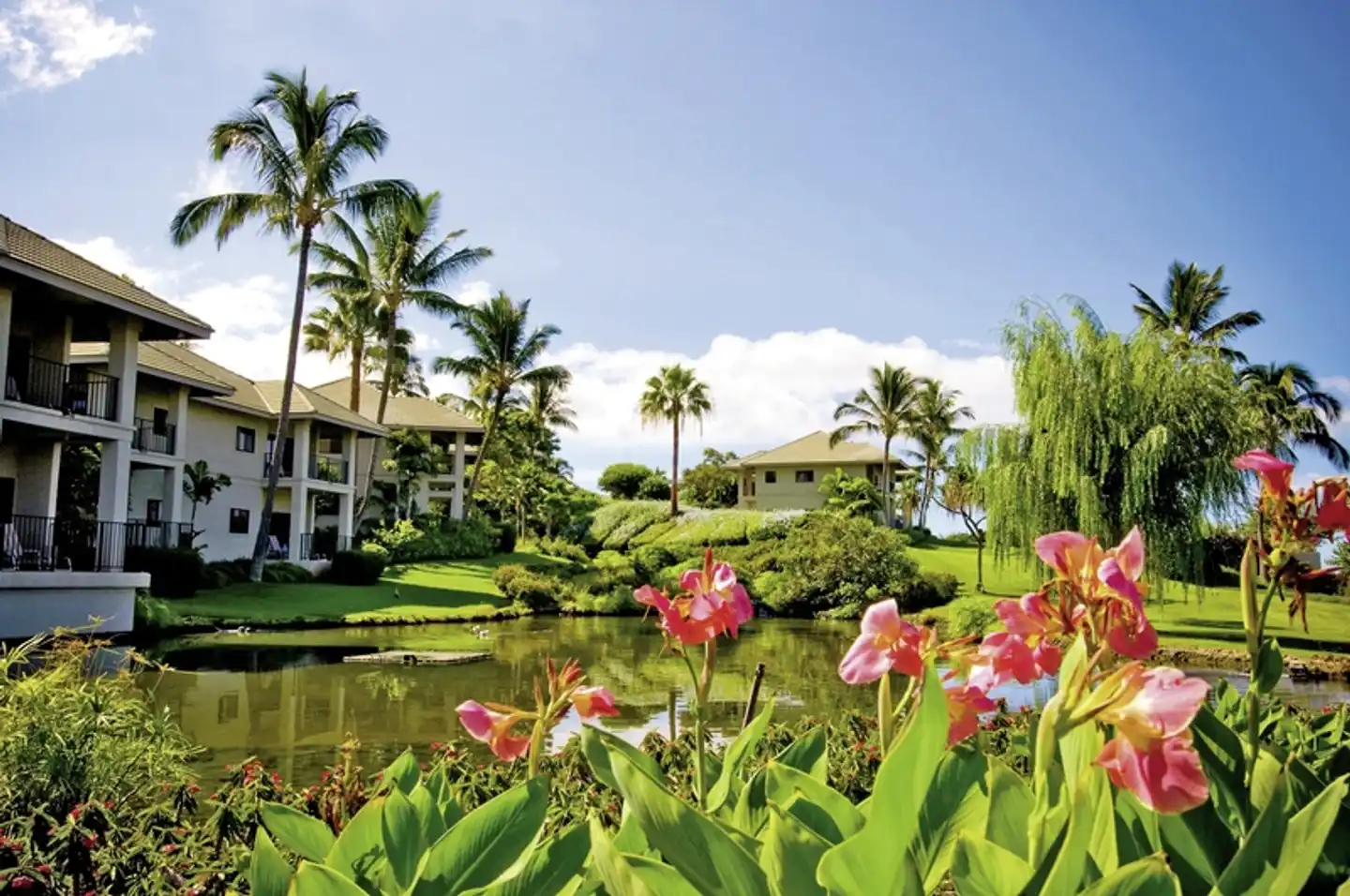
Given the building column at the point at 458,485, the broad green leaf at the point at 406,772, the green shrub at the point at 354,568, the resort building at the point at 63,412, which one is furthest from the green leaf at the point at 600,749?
the building column at the point at 458,485

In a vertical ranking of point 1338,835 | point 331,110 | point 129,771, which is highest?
point 331,110

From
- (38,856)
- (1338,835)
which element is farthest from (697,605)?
(38,856)

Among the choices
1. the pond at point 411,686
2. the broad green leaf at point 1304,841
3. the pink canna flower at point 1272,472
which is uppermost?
the pink canna flower at point 1272,472

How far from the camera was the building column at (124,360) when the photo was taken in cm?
1791

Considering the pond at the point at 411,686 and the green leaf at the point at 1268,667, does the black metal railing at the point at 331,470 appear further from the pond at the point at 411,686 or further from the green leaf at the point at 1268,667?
the green leaf at the point at 1268,667

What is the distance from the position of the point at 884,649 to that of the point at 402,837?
74 centimetres

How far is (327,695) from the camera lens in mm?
11766

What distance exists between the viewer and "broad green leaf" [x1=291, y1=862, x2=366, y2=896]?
1071 mm

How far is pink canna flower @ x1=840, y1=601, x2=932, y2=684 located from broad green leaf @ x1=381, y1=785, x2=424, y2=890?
0.65m

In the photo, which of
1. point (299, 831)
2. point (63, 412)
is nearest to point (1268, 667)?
point (299, 831)

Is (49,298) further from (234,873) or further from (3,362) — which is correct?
(234,873)

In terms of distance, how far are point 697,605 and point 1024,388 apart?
18588 millimetres

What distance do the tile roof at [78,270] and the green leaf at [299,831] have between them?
16.4 metres

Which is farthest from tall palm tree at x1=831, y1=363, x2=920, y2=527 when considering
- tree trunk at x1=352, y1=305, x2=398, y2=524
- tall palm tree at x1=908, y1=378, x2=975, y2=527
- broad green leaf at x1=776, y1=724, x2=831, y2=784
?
broad green leaf at x1=776, y1=724, x2=831, y2=784
